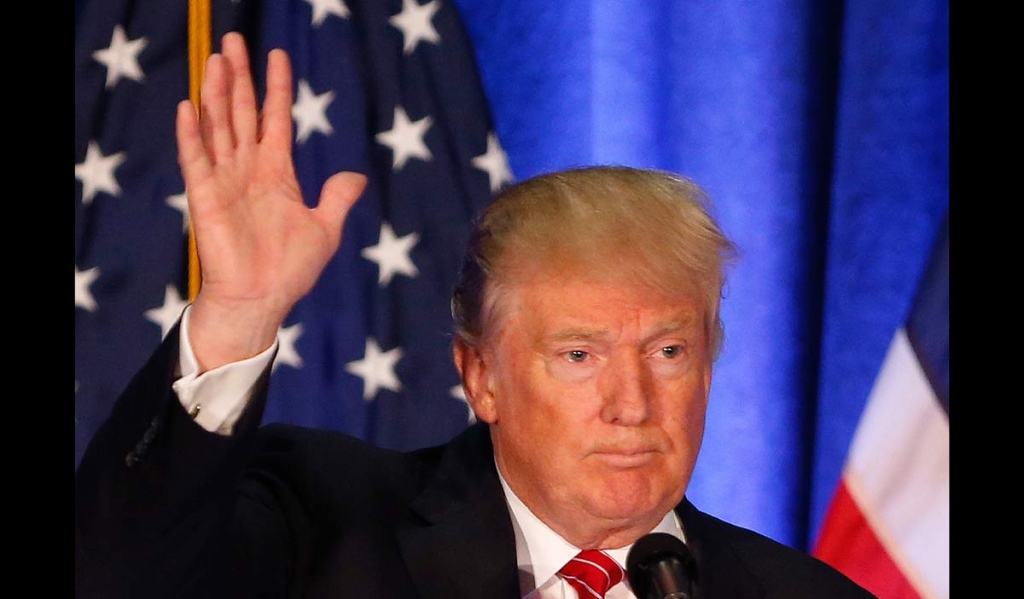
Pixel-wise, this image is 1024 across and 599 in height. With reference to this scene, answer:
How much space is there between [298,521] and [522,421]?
36cm

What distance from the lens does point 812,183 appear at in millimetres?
2809

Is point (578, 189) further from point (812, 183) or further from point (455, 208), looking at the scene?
point (812, 183)

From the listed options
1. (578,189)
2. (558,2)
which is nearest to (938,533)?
(578,189)

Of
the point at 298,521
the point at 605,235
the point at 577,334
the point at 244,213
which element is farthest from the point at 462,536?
the point at 244,213

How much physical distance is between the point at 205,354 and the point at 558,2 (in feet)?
5.10

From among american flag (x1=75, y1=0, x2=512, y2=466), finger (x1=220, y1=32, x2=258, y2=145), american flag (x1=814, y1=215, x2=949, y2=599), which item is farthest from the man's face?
american flag (x1=814, y1=215, x2=949, y2=599)

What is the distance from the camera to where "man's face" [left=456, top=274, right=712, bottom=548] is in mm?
1885

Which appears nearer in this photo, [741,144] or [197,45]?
[197,45]

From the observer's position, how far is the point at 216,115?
1.61 m

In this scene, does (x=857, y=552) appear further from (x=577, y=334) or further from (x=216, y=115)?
(x=216, y=115)

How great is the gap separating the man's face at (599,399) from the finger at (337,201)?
0.40 m

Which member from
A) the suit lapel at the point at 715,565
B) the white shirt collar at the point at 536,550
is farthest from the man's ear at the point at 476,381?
the suit lapel at the point at 715,565

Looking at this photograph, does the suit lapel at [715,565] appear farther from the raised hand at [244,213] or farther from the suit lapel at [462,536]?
the raised hand at [244,213]

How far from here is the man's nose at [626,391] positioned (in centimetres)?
187
